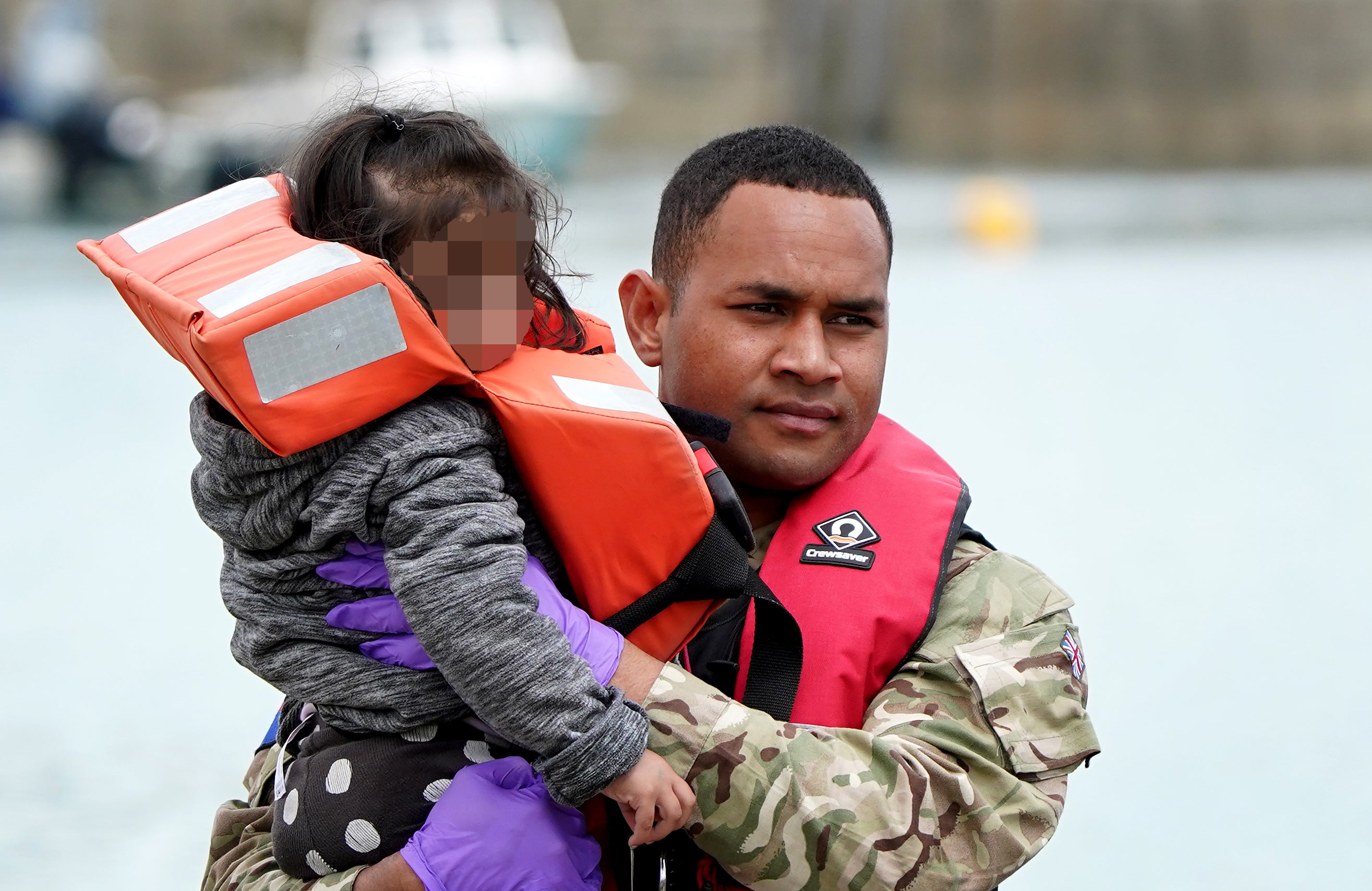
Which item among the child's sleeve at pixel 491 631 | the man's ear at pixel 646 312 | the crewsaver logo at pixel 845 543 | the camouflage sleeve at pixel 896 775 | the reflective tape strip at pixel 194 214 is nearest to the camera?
the child's sleeve at pixel 491 631

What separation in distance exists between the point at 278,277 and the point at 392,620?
1.19 ft

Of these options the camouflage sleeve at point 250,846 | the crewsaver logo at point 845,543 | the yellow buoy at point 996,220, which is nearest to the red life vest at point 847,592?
the crewsaver logo at point 845,543

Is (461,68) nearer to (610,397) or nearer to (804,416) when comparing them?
(804,416)

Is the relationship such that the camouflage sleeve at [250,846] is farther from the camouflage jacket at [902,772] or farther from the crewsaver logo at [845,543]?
the crewsaver logo at [845,543]

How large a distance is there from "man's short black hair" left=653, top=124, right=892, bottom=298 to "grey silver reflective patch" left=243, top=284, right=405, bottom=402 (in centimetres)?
57

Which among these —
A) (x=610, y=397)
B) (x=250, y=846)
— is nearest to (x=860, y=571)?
(x=610, y=397)

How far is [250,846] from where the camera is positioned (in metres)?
1.80

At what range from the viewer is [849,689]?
1722 millimetres

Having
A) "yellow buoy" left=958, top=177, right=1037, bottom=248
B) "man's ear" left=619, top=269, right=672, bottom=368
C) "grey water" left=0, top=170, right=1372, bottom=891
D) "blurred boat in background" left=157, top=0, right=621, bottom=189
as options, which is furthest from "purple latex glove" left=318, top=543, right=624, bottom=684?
"blurred boat in background" left=157, top=0, right=621, bottom=189

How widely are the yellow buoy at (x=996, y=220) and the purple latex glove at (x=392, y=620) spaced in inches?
498

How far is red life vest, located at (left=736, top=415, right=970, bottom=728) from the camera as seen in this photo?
5.65 ft

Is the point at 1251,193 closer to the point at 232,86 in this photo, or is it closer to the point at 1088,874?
the point at 232,86

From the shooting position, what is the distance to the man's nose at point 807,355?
1.83 meters

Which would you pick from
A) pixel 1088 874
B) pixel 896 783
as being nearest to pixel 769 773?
pixel 896 783
